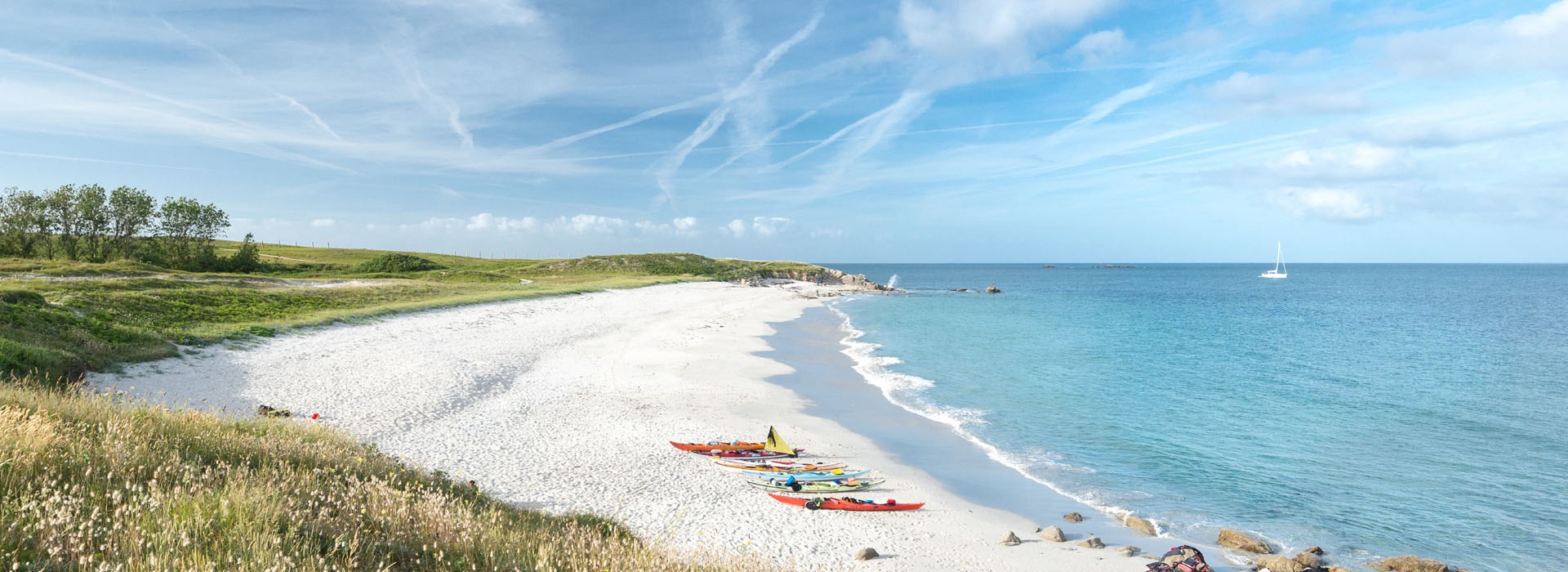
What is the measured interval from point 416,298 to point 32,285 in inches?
724

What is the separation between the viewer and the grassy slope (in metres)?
19.6

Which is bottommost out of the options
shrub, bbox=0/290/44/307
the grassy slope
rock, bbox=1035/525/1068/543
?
rock, bbox=1035/525/1068/543

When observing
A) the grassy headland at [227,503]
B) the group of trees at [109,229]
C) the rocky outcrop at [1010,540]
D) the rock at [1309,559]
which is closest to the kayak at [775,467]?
the rocky outcrop at [1010,540]

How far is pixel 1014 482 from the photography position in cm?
1653

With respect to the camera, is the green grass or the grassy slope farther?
the grassy slope

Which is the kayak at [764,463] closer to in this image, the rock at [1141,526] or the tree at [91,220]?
the rock at [1141,526]

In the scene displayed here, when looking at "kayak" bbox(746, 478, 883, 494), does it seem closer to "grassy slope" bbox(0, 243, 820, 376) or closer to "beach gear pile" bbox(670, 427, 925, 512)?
"beach gear pile" bbox(670, 427, 925, 512)

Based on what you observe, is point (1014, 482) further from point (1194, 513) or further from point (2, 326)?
point (2, 326)

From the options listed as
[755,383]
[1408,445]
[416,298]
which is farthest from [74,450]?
[416,298]

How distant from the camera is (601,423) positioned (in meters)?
19.8

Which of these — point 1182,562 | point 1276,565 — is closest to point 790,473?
point 1182,562

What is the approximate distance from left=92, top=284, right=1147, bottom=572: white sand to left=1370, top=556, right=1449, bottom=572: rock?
182 inches

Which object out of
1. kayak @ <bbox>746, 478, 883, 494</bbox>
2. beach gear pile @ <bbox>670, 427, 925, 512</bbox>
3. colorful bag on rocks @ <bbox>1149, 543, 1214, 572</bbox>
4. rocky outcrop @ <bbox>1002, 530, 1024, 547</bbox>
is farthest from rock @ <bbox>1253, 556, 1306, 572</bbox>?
kayak @ <bbox>746, 478, 883, 494</bbox>

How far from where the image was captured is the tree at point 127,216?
2557 inches
